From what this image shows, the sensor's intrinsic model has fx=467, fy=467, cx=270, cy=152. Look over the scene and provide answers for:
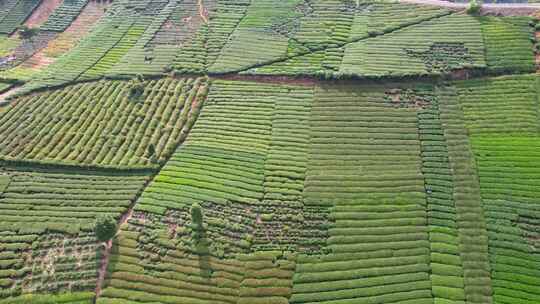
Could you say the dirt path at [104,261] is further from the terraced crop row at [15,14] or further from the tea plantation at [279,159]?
the terraced crop row at [15,14]

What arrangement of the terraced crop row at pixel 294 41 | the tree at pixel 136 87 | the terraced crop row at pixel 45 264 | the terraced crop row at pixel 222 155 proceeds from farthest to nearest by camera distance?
the tree at pixel 136 87 < the terraced crop row at pixel 294 41 < the terraced crop row at pixel 222 155 < the terraced crop row at pixel 45 264

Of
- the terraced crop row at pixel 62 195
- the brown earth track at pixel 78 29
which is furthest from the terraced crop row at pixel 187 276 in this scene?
the brown earth track at pixel 78 29

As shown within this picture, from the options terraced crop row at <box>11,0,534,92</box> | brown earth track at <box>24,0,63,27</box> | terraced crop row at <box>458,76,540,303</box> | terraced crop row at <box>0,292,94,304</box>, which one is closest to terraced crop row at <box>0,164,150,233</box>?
terraced crop row at <box>0,292,94,304</box>

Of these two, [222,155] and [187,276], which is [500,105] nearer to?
[222,155]

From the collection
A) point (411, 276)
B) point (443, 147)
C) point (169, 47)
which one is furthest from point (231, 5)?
point (411, 276)

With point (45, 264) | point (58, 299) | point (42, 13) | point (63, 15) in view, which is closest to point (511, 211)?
point (58, 299)

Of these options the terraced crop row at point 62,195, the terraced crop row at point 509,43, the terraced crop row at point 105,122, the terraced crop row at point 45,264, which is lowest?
the terraced crop row at point 45,264

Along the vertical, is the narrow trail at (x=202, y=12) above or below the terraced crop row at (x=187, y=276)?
above

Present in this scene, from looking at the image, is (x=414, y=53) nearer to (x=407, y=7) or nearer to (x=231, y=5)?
(x=407, y=7)
